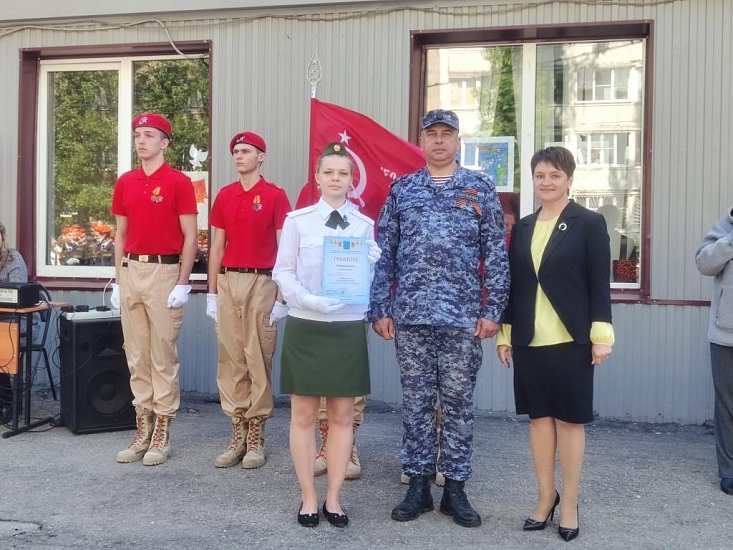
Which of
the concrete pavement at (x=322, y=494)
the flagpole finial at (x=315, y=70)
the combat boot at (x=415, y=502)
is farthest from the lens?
the flagpole finial at (x=315, y=70)

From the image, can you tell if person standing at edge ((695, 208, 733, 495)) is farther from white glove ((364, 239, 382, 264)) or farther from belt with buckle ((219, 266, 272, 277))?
belt with buckle ((219, 266, 272, 277))

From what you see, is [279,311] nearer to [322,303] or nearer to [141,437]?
[322,303]

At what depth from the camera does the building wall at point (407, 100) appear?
6531 millimetres

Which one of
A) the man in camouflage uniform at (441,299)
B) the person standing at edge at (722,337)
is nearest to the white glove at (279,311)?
the man in camouflage uniform at (441,299)

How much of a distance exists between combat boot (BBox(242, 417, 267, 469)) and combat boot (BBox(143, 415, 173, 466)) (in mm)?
558

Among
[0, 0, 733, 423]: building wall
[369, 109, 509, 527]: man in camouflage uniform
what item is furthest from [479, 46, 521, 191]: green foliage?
[369, 109, 509, 527]: man in camouflage uniform

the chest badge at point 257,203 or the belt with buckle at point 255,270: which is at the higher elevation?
the chest badge at point 257,203

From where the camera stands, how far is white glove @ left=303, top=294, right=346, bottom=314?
4109 mm

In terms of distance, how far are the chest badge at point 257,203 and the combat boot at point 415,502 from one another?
1.96m

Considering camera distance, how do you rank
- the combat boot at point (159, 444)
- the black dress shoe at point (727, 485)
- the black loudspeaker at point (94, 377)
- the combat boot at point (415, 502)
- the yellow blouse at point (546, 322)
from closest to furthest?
the yellow blouse at point (546, 322), the combat boot at point (415, 502), the black dress shoe at point (727, 485), the combat boot at point (159, 444), the black loudspeaker at point (94, 377)

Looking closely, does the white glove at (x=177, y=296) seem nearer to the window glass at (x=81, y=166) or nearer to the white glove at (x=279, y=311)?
the white glove at (x=279, y=311)

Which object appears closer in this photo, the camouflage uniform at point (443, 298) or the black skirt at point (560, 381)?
the black skirt at point (560, 381)

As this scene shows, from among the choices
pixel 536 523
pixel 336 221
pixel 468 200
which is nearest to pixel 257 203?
pixel 336 221

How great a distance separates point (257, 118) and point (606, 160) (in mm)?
3072
